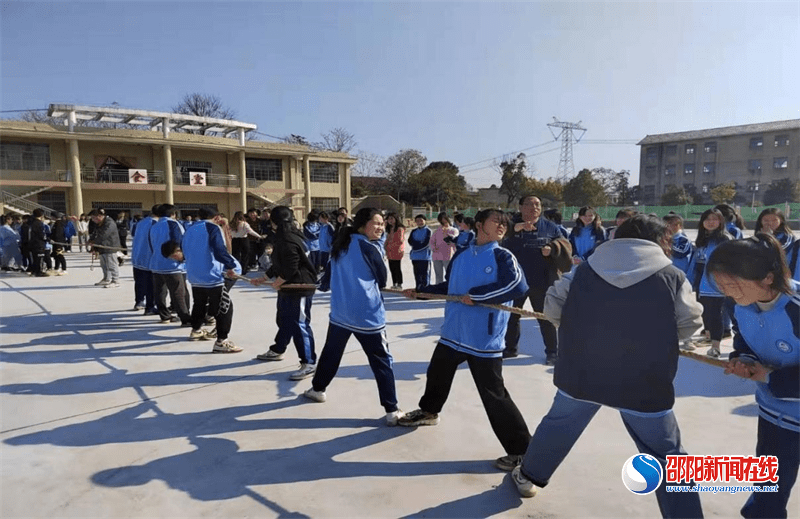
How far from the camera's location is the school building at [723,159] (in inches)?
2036

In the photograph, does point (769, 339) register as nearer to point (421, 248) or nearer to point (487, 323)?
point (487, 323)

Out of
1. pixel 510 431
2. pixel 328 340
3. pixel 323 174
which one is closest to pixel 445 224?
pixel 328 340

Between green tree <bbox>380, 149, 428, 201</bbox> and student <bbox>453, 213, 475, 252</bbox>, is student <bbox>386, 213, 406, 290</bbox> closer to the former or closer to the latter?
student <bbox>453, 213, 475, 252</bbox>

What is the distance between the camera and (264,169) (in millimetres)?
35594

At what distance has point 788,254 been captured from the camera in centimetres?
469

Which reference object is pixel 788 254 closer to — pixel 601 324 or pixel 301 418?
pixel 601 324

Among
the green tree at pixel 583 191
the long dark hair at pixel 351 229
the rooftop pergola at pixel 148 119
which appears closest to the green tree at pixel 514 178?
the green tree at pixel 583 191

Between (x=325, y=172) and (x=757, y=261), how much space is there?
1485 inches

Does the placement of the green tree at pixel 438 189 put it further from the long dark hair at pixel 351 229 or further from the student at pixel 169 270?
the long dark hair at pixel 351 229

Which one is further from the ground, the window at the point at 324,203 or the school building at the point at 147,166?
the school building at the point at 147,166

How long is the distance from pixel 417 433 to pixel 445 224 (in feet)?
21.2

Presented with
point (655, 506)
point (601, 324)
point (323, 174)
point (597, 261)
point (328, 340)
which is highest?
point (323, 174)

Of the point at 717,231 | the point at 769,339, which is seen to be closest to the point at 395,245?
the point at 717,231

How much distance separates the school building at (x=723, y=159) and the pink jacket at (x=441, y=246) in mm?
51741
